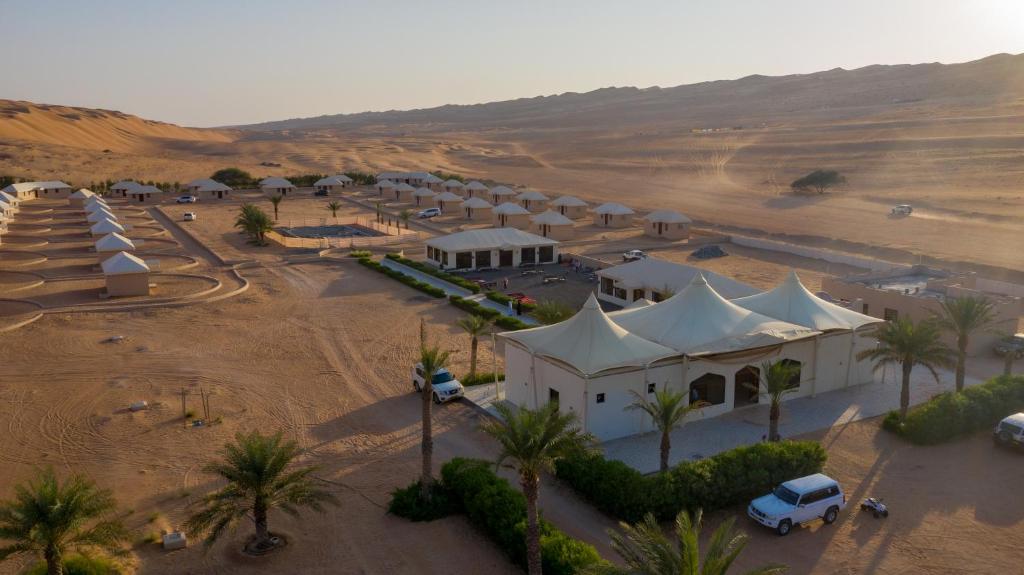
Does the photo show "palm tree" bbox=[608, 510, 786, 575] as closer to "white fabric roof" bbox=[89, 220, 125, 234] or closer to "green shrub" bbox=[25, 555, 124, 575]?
"green shrub" bbox=[25, 555, 124, 575]

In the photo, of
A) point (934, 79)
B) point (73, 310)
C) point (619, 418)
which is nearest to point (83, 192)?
point (73, 310)

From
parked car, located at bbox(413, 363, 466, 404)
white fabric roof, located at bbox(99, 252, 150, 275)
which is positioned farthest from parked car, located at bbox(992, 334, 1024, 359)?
white fabric roof, located at bbox(99, 252, 150, 275)

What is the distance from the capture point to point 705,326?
24.0m

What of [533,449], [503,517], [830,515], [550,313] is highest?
[533,449]

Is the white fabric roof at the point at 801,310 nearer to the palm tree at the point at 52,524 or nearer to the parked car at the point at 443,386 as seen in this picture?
the parked car at the point at 443,386

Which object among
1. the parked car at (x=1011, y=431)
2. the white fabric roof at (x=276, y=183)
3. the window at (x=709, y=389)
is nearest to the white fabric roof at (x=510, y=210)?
the white fabric roof at (x=276, y=183)

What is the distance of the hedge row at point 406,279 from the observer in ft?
132

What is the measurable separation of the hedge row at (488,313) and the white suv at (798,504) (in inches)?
628

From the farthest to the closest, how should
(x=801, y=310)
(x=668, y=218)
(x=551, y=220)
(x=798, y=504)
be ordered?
(x=551, y=220)
(x=668, y=218)
(x=801, y=310)
(x=798, y=504)

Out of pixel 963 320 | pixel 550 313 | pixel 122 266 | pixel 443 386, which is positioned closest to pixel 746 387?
pixel 963 320

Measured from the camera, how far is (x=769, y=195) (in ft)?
269

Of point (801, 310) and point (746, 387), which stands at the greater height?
point (801, 310)

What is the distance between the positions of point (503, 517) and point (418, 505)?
100.0 inches

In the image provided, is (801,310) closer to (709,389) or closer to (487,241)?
(709,389)
